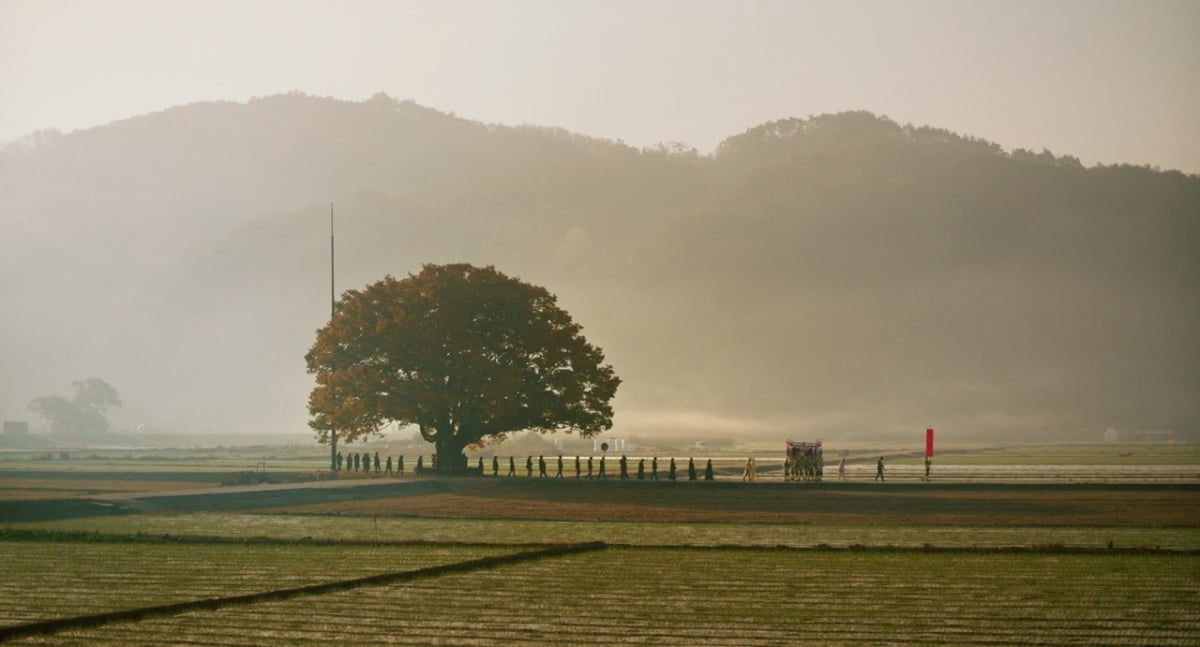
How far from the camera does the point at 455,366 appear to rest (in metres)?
79.4

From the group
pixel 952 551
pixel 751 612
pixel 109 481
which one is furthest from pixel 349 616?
pixel 109 481

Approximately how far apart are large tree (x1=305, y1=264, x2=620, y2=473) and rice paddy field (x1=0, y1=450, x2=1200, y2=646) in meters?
24.6

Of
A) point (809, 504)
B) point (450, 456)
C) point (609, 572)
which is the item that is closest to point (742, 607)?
point (609, 572)

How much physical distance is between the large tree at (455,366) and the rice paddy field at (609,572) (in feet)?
80.7

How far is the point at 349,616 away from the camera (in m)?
23.5

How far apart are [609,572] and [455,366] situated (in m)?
50.3

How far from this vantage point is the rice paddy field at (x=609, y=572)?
22.0 meters

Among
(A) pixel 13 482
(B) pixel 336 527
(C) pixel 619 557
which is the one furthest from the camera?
(A) pixel 13 482

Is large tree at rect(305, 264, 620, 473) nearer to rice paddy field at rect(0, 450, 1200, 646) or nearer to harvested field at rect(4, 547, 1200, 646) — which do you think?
rice paddy field at rect(0, 450, 1200, 646)

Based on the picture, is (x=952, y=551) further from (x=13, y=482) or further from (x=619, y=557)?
(x=13, y=482)

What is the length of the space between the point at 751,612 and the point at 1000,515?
957 inches

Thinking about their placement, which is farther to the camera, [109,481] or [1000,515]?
[109,481]

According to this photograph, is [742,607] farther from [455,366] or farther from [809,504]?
[455,366]

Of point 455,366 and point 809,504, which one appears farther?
point 455,366
